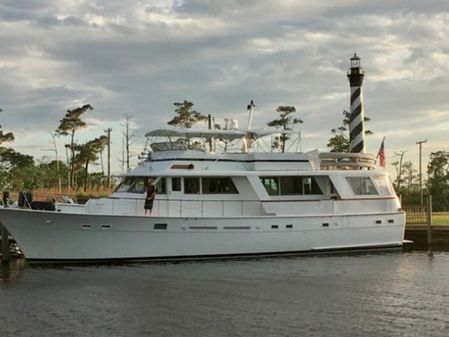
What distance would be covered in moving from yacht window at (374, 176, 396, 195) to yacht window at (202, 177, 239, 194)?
6.18 metres

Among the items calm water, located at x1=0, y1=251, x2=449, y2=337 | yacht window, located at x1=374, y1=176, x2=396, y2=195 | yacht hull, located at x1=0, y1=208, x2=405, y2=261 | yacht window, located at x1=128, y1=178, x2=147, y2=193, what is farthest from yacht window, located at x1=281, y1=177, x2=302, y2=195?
yacht window, located at x1=128, y1=178, x2=147, y2=193

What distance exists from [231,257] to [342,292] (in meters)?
7.16

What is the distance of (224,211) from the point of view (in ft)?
79.2

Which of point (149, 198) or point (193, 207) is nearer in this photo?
point (149, 198)

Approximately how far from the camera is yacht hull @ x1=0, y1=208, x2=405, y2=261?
869 inches

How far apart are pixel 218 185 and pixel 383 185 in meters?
7.19

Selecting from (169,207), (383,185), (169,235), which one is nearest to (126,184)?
(169,207)

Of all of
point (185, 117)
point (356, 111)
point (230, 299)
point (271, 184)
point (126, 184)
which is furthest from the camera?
point (185, 117)

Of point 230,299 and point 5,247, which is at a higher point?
point 5,247

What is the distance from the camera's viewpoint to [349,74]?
32.2 metres

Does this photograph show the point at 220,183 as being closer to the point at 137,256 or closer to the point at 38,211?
the point at 137,256

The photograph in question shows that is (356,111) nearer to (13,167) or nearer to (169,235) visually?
(169,235)

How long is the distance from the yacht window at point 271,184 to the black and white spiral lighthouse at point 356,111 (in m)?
7.39

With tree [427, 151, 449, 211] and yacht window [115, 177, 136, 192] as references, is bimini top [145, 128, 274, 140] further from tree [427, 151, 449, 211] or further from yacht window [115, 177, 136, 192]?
tree [427, 151, 449, 211]
